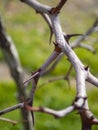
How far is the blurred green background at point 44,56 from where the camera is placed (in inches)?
158

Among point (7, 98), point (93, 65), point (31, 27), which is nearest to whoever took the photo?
point (7, 98)

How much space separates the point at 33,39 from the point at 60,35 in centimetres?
553

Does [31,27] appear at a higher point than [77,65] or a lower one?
lower

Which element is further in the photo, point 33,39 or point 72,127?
point 33,39

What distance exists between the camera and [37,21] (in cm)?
713

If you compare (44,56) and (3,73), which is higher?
(44,56)

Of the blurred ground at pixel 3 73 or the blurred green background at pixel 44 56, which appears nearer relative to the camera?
the blurred green background at pixel 44 56

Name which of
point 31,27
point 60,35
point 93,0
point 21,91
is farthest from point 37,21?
point 60,35

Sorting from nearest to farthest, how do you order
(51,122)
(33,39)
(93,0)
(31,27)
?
(51,122), (33,39), (31,27), (93,0)

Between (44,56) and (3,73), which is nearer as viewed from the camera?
(3,73)

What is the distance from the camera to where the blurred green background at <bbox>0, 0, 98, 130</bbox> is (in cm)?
402

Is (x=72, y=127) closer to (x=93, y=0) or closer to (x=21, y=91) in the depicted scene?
(x=21, y=91)

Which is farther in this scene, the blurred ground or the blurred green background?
the blurred ground

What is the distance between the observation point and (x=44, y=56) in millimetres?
5738
